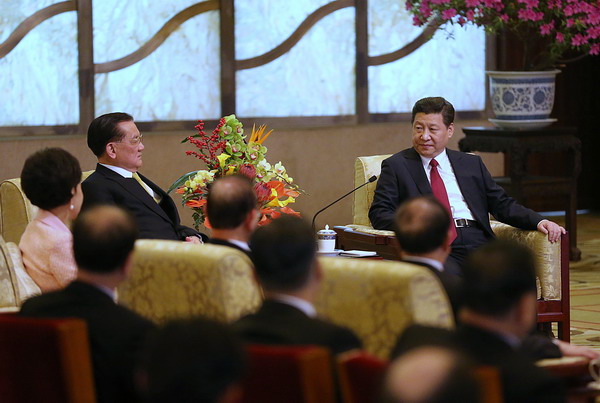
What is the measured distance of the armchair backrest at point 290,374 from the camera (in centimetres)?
205

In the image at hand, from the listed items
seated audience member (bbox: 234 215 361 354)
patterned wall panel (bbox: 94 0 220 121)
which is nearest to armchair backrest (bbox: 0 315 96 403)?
seated audience member (bbox: 234 215 361 354)

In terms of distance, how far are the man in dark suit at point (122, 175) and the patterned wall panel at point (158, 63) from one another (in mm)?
2852

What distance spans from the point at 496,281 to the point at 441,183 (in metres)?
3.24

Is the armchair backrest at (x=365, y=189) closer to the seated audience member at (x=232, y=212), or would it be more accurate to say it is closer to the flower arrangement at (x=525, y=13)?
the flower arrangement at (x=525, y=13)

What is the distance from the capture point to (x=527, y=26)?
23.5 ft

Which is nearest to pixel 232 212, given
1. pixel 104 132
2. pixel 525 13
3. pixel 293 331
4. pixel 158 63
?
pixel 293 331

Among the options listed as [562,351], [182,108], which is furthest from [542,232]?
[182,108]

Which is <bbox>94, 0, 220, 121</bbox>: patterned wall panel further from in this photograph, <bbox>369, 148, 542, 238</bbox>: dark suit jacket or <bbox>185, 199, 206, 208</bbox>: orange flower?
<bbox>185, 199, 206, 208</bbox>: orange flower

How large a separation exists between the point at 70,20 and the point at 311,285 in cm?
561

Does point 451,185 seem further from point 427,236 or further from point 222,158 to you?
point 427,236

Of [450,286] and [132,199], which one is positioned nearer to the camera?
[450,286]

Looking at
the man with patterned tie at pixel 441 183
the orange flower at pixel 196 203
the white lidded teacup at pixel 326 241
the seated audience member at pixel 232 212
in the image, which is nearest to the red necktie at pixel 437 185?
the man with patterned tie at pixel 441 183

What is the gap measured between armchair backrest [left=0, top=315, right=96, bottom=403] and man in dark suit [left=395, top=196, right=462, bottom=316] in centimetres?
90

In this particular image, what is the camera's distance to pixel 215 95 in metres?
8.20
